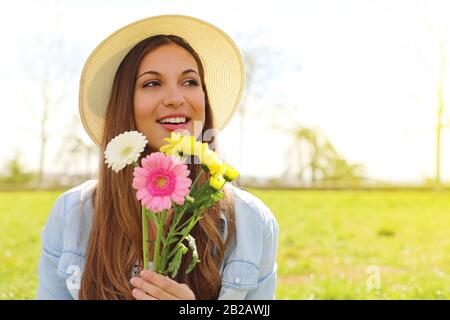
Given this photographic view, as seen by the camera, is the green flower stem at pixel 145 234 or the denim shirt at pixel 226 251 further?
the denim shirt at pixel 226 251

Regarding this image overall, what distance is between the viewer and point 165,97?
231 centimetres

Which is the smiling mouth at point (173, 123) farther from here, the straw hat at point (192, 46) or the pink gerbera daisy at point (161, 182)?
the pink gerbera daisy at point (161, 182)

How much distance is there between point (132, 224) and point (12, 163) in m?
15.3

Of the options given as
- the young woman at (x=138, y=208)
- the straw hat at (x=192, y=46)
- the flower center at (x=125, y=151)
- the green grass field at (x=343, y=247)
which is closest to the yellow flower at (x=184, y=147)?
the flower center at (x=125, y=151)

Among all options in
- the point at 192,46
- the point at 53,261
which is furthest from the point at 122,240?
the point at 192,46

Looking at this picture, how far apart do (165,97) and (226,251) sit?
62 centimetres

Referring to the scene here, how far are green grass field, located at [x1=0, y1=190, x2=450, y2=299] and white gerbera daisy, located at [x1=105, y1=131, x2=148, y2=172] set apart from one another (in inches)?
85.8

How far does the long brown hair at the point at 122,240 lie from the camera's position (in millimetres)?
2342

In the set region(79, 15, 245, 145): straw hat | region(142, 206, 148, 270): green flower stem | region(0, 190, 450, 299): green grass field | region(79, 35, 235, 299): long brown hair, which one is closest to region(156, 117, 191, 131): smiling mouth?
region(79, 35, 235, 299): long brown hair

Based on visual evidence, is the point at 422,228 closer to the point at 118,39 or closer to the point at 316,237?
the point at 316,237

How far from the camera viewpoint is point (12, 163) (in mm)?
16750

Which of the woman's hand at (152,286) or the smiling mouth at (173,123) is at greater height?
the smiling mouth at (173,123)

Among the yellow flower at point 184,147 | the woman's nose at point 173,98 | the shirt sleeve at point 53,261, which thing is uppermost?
the woman's nose at point 173,98

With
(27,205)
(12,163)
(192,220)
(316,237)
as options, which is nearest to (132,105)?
(192,220)
